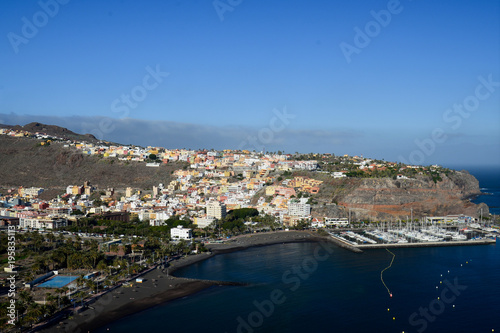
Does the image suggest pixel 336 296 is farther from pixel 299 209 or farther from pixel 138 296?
pixel 299 209

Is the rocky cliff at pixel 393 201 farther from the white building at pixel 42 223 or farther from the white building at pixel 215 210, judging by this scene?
the white building at pixel 42 223

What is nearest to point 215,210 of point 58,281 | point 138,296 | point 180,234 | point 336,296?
point 180,234

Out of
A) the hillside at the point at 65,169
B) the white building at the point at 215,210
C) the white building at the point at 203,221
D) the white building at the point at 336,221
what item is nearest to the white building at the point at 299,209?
the white building at the point at 336,221

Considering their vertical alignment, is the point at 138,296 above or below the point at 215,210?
below

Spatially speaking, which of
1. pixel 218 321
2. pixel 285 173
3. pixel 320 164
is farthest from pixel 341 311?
pixel 320 164

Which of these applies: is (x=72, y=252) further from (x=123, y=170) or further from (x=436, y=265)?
(x=123, y=170)

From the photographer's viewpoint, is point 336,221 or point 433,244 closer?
point 433,244
